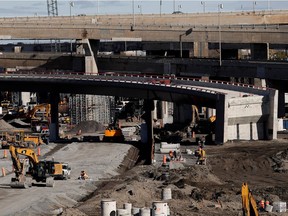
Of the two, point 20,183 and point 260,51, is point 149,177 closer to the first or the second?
point 20,183

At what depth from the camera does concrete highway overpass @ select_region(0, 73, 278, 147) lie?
8975 cm

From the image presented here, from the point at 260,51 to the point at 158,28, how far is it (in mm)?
16235

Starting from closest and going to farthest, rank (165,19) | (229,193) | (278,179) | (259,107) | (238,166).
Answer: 1. (229,193)
2. (278,179)
3. (238,166)
4. (259,107)
5. (165,19)

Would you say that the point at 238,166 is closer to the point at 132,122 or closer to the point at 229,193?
the point at 229,193

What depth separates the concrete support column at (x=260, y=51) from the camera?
137m

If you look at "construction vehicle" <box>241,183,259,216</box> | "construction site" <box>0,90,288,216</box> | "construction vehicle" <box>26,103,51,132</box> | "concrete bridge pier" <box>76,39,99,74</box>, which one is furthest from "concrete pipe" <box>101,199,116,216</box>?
"concrete bridge pier" <box>76,39,99,74</box>

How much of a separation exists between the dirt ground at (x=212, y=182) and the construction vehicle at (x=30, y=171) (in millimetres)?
3425

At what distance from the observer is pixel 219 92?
301ft

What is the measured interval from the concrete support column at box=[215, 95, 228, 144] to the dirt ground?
1101 millimetres

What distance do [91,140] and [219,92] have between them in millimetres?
16441

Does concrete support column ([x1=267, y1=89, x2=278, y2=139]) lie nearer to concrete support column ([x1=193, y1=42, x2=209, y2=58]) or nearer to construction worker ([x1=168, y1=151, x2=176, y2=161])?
construction worker ([x1=168, y1=151, x2=176, y2=161])

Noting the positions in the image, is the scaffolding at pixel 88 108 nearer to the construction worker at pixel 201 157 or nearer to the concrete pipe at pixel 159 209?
the construction worker at pixel 201 157

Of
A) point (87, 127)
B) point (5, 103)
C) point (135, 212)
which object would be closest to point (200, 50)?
point (5, 103)

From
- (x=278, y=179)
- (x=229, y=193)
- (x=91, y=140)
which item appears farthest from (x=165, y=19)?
(x=229, y=193)
